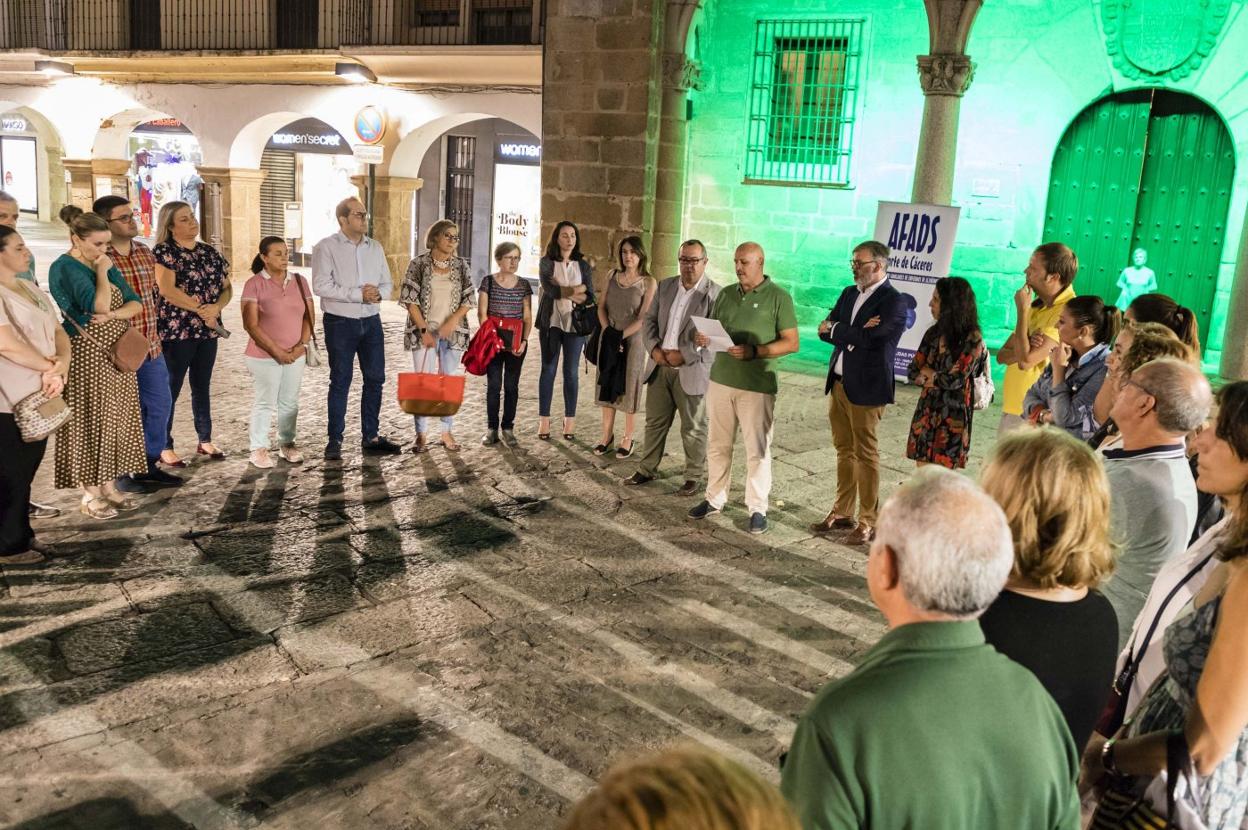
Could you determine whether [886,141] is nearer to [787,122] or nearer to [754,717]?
[787,122]

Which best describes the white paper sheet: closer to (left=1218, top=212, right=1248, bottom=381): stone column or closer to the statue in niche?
(left=1218, top=212, right=1248, bottom=381): stone column

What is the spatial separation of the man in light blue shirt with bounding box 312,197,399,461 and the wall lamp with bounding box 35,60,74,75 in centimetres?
1673

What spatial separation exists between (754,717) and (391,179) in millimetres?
15388

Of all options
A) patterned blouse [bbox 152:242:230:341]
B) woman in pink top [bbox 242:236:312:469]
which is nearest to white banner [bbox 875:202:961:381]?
woman in pink top [bbox 242:236:312:469]

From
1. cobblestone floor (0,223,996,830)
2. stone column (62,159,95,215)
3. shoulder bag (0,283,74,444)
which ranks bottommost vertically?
cobblestone floor (0,223,996,830)

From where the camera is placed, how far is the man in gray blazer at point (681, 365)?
22.1 ft

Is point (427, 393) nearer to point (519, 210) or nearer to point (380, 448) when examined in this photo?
point (380, 448)

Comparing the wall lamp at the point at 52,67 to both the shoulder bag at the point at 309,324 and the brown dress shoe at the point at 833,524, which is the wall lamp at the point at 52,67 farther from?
the brown dress shoe at the point at 833,524

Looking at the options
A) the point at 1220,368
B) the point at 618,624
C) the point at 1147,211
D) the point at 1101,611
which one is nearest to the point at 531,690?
the point at 618,624

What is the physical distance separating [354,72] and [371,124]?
85 cm

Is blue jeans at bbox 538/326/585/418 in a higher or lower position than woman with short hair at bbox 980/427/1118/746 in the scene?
lower

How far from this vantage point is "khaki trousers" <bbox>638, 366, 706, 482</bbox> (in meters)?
7.04

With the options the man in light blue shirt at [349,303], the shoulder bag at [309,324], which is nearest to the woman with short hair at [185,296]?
the shoulder bag at [309,324]

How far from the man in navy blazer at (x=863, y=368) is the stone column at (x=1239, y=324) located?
221 inches
